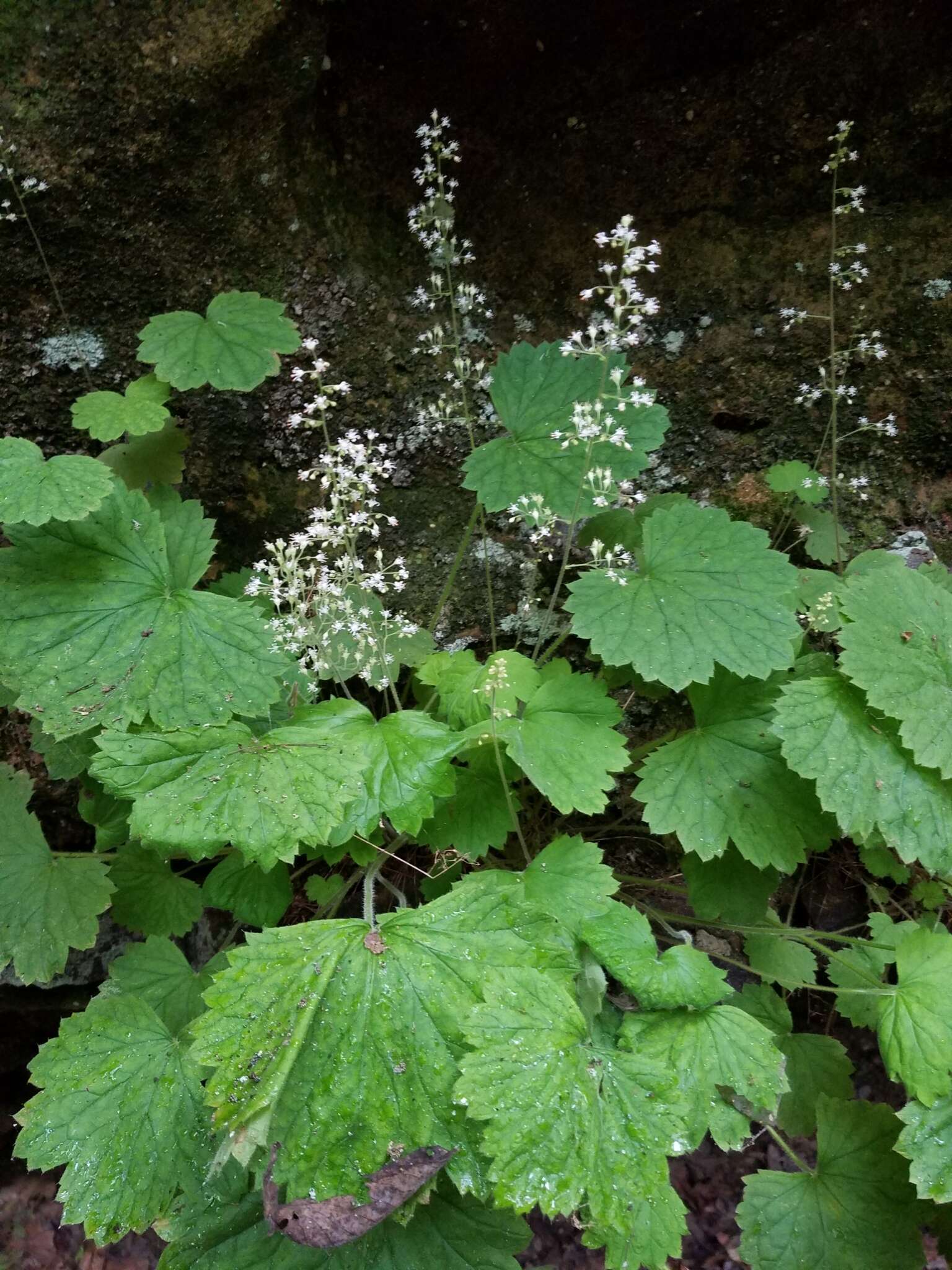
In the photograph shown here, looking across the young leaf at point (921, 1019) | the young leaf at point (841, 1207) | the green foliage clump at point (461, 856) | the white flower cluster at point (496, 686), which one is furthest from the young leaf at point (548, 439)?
the young leaf at point (841, 1207)

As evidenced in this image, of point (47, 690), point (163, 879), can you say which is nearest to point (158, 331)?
point (47, 690)

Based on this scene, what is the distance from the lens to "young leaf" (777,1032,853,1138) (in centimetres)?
207

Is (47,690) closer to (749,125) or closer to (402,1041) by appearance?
(402,1041)

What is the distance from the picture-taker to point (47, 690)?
1.79 meters

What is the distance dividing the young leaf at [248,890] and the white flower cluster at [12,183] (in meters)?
1.78

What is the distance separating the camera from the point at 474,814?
1.95m

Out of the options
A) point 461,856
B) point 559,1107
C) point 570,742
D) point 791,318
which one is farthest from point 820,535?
point 559,1107

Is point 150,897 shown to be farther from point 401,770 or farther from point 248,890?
point 401,770

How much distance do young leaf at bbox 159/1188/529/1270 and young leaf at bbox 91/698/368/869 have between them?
30.5 inches

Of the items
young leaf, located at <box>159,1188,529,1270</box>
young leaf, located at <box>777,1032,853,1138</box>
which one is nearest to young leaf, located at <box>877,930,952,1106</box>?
young leaf, located at <box>777,1032,853,1138</box>

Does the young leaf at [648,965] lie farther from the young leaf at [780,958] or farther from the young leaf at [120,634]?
the young leaf at [120,634]

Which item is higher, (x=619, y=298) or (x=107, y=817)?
(x=619, y=298)

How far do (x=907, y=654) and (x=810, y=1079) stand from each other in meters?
1.16

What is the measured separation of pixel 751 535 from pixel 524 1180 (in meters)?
1.44
